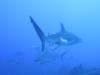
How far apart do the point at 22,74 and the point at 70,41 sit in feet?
11.6

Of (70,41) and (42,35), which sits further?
(70,41)

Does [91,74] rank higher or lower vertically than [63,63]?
lower

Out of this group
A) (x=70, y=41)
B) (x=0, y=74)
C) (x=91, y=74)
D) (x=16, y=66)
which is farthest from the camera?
(x=16, y=66)

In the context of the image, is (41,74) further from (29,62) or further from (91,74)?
(91,74)

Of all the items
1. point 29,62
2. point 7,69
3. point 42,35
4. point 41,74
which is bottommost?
point 42,35

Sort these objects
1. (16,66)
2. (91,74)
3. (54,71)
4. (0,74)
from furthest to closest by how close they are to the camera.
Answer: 1. (16,66)
2. (0,74)
3. (54,71)
4. (91,74)

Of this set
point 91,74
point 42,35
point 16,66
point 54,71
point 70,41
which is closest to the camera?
point 42,35

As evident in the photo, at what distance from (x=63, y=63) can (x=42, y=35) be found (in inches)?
194

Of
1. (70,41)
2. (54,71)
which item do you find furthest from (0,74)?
(70,41)

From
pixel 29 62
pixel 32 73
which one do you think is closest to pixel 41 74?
pixel 32 73

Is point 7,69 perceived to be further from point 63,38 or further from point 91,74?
point 63,38

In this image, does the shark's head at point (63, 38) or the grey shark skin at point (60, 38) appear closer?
the grey shark skin at point (60, 38)

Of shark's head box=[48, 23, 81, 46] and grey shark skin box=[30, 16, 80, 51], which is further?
shark's head box=[48, 23, 81, 46]

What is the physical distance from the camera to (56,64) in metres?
8.28
